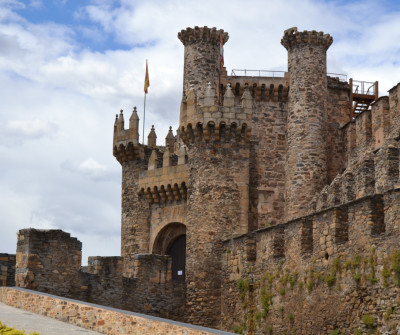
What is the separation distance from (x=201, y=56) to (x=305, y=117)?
16.0 feet

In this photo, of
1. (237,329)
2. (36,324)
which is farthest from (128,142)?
(36,324)

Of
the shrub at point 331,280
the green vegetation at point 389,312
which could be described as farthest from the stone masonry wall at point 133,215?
the green vegetation at point 389,312

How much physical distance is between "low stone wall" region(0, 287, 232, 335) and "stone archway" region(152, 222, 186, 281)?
10.9 m

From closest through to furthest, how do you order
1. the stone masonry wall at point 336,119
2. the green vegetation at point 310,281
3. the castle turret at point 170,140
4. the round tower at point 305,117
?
the green vegetation at point 310,281 → the round tower at point 305,117 → the stone masonry wall at point 336,119 → the castle turret at point 170,140

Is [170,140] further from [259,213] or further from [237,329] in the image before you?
[237,329]

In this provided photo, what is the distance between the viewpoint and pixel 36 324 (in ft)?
57.1

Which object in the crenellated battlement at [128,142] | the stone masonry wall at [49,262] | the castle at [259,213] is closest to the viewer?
the castle at [259,213]

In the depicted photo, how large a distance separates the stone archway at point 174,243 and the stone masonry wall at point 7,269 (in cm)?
730

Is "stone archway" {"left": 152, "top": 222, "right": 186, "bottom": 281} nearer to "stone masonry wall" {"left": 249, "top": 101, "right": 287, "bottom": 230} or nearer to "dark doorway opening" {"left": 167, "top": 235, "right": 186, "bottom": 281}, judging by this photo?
"dark doorway opening" {"left": 167, "top": 235, "right": 186, "bottom": 281}

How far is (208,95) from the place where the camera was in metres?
29.2

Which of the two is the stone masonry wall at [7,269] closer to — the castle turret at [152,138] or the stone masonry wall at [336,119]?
the castle turret at [152,138]

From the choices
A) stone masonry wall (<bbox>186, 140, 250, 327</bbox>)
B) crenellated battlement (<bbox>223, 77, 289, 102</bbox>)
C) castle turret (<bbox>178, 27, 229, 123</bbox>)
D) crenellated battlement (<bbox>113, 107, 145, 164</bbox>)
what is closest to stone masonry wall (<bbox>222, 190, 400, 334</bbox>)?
Answer: stone masonry wall (<bbox>186, 140, 250, 327</bbox>)

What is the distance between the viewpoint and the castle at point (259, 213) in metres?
19.2

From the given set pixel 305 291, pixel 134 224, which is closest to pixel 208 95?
pixel 134 224
